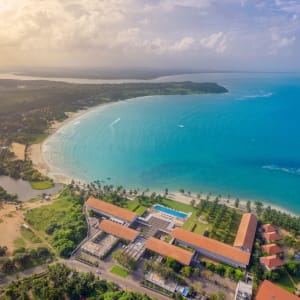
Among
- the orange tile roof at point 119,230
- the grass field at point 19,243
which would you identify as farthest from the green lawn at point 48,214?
the orange tile roof at point 119,230

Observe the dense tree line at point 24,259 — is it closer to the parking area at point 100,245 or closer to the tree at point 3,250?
the tree at point 3,250

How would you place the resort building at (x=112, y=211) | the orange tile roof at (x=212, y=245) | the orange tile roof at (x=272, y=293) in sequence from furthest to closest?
the resort building at (x=112, y=211) → the orange tile roof at (x=212, y=245) → the orange tile roof at (x=272, y=293)

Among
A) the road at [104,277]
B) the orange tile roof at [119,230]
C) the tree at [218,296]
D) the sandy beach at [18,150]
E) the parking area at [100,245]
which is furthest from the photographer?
the sandy beach at [18,150]

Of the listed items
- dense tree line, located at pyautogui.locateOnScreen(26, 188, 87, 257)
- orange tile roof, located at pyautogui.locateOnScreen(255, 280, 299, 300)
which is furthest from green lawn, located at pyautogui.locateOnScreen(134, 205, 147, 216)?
orange tile roof, located at pyautogui.locateOnScreen(255, 280, 299, 300)

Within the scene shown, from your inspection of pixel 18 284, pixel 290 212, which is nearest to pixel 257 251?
pixel 290 212

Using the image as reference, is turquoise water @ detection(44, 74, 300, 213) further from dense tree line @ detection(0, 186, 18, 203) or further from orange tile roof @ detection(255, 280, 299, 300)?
orange tile roof @ detection(255, 280, 299, 300)

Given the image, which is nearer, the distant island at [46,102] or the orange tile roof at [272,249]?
the orange tile roof at [272,249]
